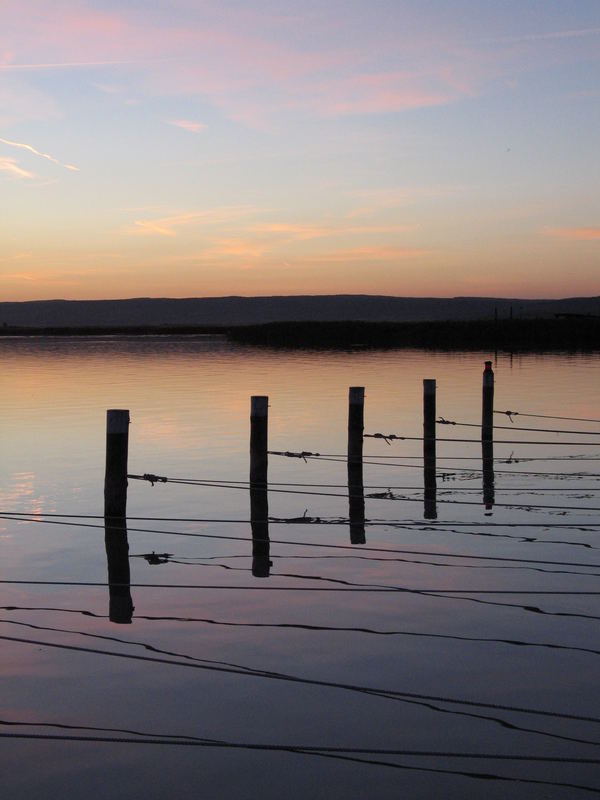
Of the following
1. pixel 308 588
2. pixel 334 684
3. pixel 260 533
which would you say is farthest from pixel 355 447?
pixel 334 684

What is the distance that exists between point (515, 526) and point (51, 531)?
24.3 feet

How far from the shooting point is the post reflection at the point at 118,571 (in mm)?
11156

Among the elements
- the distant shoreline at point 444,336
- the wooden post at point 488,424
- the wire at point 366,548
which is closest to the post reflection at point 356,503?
the wire at point 366,548

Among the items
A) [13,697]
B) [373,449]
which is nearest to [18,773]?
[13,697]

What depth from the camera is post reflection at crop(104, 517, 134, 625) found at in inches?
439

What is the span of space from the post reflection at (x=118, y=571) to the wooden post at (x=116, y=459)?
22cm

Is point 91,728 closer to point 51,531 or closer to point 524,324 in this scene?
point 51,531

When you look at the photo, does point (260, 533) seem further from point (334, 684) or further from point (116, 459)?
point (334, 684)

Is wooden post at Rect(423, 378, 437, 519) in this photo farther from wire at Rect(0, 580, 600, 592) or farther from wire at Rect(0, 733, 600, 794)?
wire at Rect(0, 733, 600, 794)

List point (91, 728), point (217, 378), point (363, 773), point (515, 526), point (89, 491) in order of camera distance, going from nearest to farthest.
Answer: point (363, 773)
point (91, 728)
point (515, 526)
point (89, 491)
point (217, 378)

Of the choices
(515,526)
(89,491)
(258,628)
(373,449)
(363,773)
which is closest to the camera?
(363,773)

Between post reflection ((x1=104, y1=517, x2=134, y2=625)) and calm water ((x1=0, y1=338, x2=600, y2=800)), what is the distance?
0.06 metres

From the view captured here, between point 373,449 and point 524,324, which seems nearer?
point 373,449

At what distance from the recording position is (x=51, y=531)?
16500 mm
